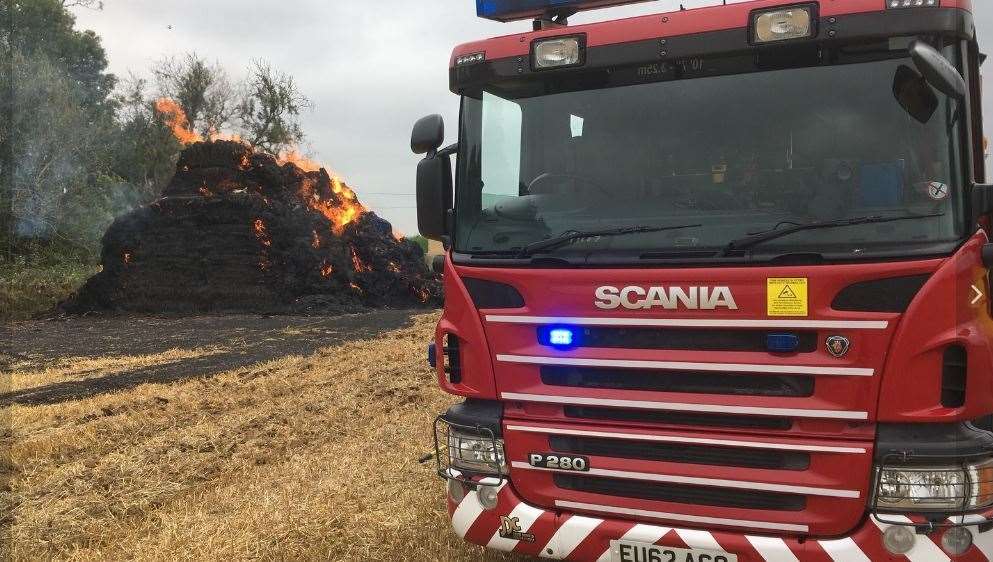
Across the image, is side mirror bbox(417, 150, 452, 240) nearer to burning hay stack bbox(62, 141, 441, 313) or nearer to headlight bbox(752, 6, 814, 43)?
headlight bbox(752, 6, 814, 43)

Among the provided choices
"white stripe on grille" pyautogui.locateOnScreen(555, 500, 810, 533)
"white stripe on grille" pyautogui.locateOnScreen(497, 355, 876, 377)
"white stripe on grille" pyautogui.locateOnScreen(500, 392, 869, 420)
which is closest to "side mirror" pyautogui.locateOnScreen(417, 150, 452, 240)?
"white stripe on grille" pyautogui.locateOnScreen(497, 355, 876, 377)

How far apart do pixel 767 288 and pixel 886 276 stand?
46cm

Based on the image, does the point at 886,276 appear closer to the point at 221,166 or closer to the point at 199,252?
the point at 199,252

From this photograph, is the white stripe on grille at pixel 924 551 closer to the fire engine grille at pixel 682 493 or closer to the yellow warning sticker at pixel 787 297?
the fire engine grille at pixel 682 493

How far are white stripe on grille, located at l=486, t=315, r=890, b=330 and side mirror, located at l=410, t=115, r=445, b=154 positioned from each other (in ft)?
3.70

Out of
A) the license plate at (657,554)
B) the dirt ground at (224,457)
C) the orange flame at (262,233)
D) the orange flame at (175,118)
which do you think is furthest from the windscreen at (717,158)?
the orange flame at (175,118)

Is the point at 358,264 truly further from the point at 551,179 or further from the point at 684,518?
the point at 684,518

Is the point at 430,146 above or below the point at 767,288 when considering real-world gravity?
above

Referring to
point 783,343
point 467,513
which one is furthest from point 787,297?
point 467,513

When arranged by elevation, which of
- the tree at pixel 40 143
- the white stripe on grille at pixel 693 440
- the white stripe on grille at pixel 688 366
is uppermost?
the tree at pixel 40 143

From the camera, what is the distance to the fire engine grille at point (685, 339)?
131 inches

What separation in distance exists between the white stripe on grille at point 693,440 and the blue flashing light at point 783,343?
1.35 feet

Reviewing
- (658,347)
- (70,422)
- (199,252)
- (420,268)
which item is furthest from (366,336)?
(658,347)

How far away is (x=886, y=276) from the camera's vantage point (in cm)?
314
